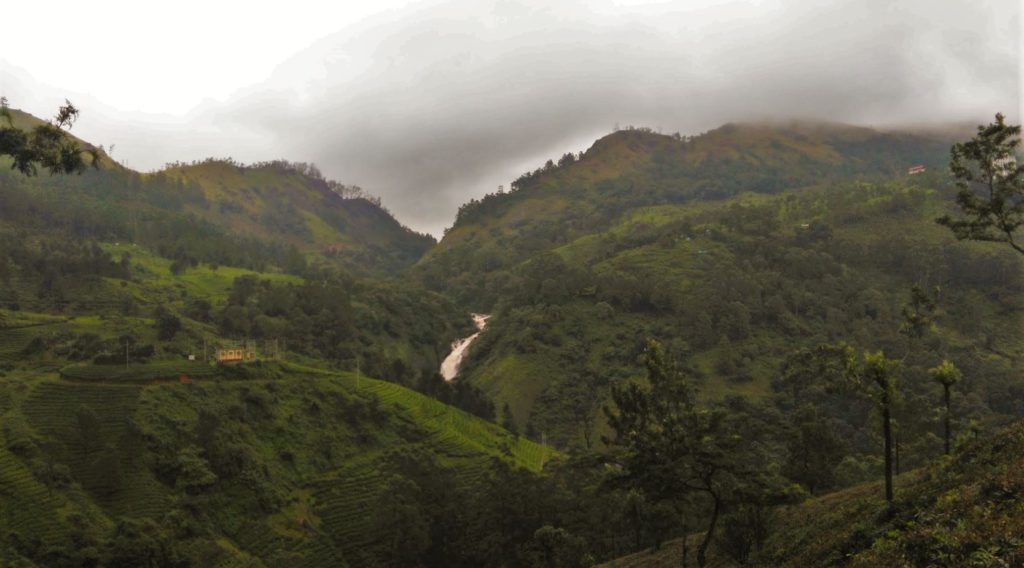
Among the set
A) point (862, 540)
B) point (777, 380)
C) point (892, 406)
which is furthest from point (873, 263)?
point (862, 540)

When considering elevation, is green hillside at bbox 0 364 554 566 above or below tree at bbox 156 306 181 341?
below

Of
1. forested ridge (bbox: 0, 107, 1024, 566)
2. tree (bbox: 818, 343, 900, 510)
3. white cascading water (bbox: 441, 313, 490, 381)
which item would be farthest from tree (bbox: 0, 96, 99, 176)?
white cascading water (bbox: 441, 313, 490, 381)

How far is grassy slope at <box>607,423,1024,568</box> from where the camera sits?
34.1 feet

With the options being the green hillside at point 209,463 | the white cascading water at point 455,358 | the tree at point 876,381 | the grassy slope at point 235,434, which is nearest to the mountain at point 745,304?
the white cascading water at point 455,358

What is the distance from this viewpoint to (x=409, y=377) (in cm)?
8588

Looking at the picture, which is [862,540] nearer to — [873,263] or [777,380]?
[777,380]

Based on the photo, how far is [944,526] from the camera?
12.0m

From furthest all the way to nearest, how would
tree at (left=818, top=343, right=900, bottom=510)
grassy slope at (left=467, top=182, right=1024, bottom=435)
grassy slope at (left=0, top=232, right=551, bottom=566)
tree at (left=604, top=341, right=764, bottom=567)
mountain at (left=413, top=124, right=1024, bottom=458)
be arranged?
grassy slope at (left=467, top=182, right=1024, bottom=435) < mountain at (left=413, top=124, right=1024, bottom=458) < grassy slope at (left=0, top=232, right=551, bottom=566) < tree at (left=604, top=341, right=764, bottom=567) < tree at (left=818, top=343, right=900, bottom=510)

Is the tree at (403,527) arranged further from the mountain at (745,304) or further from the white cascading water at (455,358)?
the white cascading water at (455,358)

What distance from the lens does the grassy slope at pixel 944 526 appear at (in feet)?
34.1

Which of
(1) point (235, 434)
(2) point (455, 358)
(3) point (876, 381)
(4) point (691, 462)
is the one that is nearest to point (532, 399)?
(2) point (455, 358)

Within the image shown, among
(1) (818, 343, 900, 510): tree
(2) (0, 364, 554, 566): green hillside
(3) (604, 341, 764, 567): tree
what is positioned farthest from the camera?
(2) (0, 364, 554, 566): green hillside

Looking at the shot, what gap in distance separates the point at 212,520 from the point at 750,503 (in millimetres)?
35751

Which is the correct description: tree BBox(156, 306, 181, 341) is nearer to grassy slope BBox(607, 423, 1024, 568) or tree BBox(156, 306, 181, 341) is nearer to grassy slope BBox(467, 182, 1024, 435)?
grassy slope BBox(467, 182, 1024, 435)
